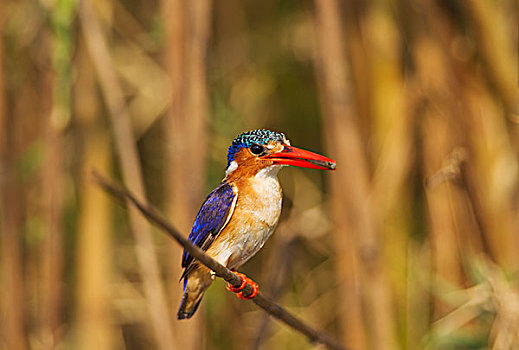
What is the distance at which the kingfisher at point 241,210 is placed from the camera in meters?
0.73

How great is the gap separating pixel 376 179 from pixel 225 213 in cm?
142

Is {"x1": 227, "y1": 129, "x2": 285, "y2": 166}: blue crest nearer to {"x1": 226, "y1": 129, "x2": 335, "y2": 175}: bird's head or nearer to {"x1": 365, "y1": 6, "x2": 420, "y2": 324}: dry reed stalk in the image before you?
{"x1": 226, "y1": 129, "x2": 335, "y2": 175}: bird's head

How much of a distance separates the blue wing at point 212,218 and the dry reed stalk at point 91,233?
126 cm

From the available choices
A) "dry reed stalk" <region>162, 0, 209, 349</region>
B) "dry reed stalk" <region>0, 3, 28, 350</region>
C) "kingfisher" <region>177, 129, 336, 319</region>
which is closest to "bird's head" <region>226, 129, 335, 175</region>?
"kingfisher" <region>177, 129, 336, 319</region>

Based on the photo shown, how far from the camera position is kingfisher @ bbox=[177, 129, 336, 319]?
0.73m

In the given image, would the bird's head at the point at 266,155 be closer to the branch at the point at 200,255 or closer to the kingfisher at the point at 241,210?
the kingfisher at the point at 241,210

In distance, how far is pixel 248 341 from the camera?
2.27 metres

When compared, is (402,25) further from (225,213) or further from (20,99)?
(225,213)

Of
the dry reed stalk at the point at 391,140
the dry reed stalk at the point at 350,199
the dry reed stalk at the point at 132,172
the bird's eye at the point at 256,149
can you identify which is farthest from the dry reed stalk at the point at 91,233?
the bird's eye at the point at 256,149

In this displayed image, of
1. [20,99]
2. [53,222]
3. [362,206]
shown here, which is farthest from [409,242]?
[20,99]

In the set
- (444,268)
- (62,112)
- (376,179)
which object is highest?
(62,112)

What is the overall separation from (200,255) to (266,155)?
0.54 ft

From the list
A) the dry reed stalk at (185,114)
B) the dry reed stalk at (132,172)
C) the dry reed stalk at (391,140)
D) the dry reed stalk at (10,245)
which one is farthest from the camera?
the dry reed stalk at (391,140)

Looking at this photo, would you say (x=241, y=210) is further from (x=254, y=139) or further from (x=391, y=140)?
(x=391, y=140)
